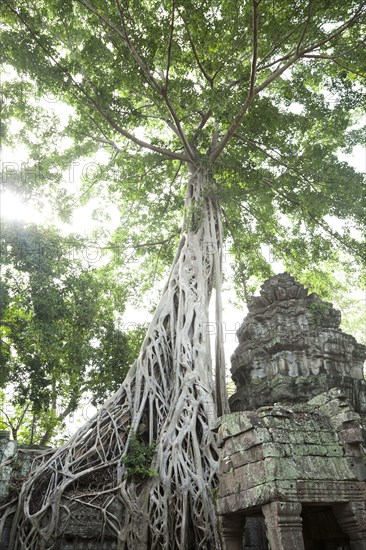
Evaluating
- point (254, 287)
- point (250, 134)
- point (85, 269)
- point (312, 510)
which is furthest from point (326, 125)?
point (312, 510)

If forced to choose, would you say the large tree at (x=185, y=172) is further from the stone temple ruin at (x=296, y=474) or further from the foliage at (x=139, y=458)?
the stone temple ruin at (x=296, y=474)

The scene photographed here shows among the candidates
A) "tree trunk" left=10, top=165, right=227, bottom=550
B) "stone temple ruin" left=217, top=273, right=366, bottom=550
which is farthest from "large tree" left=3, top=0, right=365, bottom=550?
"stone temple ruin" left=217, top=273, right=366, bottom=550

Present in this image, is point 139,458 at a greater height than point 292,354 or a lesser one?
lesser

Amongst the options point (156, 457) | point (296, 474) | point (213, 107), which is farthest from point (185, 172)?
point (296, 474)

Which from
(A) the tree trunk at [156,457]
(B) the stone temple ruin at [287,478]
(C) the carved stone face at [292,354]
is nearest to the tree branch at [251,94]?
(A) the tree trunk at [156,457]

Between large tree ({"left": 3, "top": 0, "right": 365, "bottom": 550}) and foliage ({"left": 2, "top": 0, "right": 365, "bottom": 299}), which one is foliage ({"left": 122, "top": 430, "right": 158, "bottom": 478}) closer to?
large tree ({"left": 3, "top": 0, "right": 365, "bottom": 550})

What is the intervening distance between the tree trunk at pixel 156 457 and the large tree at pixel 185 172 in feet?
0.07

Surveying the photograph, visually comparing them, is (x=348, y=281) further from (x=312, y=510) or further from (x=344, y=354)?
(x=312, y=510)

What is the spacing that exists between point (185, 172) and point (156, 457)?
7.21 metres

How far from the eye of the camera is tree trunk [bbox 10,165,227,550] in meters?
4.92

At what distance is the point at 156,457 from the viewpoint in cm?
547

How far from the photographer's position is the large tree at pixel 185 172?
17.2ft

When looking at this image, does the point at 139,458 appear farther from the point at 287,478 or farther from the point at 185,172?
the point at 185,172

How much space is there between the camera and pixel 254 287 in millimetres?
11242
